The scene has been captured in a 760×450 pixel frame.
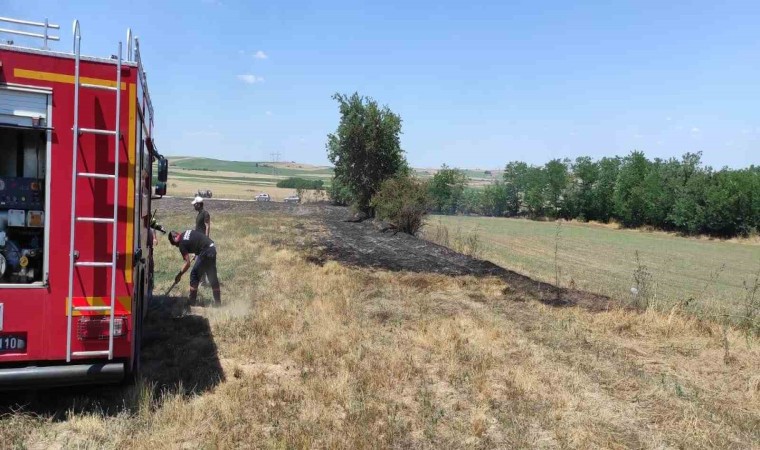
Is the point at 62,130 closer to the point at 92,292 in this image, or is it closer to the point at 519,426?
the point at 92,292

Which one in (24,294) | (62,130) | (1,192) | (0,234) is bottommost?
(24,294)

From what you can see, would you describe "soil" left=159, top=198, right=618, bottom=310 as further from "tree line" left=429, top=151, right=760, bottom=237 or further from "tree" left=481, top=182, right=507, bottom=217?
"tree" left=481, top=182, right=507, bottom=217

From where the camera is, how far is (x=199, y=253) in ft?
30.7

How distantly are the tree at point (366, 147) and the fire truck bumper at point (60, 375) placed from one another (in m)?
32.8

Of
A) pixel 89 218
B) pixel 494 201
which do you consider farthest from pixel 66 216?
pixel 494 201

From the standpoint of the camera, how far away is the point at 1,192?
4523mm

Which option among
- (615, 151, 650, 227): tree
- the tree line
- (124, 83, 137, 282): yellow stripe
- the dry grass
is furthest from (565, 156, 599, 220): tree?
(124, 83, 137, 282): yellow stripe

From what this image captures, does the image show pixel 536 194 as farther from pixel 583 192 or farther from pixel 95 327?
pixel 95 327

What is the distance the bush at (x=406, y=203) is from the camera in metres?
27.4

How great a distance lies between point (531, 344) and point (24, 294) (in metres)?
6.46

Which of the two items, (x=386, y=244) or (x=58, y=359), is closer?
(x=58, y=359)

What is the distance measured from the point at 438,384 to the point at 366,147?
3158 centimetres

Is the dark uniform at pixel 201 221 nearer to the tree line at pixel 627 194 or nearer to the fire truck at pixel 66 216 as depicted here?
the fire truck at pixel 66 216

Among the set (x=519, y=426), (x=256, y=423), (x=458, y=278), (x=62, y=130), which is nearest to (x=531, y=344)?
(x=519, y=426)
